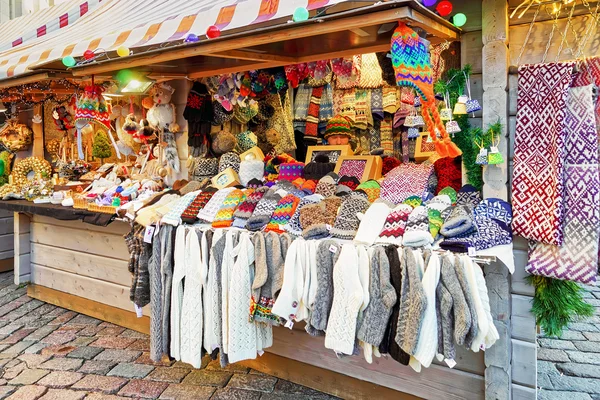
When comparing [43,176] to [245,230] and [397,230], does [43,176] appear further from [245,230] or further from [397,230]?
[397,230]

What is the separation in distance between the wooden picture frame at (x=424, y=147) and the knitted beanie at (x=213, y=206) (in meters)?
1.29

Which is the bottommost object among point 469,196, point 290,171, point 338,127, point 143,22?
point 469,196

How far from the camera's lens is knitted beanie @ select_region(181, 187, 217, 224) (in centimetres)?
293

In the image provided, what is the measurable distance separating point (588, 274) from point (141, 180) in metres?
3.33

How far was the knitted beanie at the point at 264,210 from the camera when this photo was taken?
2680 millimetres

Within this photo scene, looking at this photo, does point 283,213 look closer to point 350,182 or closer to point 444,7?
point 350,182

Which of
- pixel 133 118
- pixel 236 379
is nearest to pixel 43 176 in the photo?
pixel 133 118

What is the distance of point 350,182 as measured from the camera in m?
2.92

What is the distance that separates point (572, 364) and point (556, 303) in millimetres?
1488

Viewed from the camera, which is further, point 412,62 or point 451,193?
point 451,193

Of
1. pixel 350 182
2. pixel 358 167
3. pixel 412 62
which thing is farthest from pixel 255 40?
pixel 358 167

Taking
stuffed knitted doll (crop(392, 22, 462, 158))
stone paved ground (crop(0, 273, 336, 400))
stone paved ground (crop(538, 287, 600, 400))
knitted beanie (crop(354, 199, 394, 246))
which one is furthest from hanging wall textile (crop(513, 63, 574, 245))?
stone paved ground (crop(0, 273, 336, 400))

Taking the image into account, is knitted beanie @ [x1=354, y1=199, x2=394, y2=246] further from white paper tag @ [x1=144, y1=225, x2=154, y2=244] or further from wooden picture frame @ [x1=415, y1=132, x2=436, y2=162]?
white paper tag @ [x1=144, y1=225, x2=154, y2=244]

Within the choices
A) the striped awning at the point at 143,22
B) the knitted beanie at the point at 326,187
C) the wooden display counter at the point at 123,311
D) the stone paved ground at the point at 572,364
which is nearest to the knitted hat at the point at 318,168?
the knitted beanie at the point at 326,187
